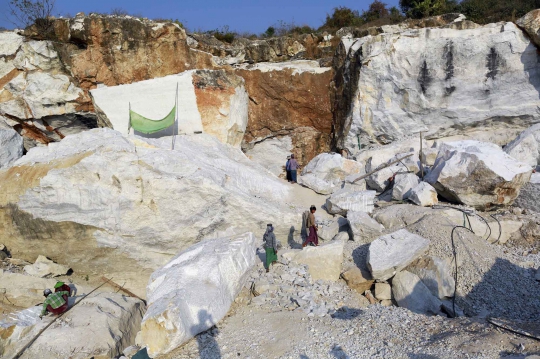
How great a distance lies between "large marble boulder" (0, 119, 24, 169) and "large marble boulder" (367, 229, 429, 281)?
835cm

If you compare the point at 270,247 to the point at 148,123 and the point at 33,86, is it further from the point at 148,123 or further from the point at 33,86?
the point at 33,86

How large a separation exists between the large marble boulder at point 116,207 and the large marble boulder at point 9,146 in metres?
2.15

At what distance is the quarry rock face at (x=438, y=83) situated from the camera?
9953 mm

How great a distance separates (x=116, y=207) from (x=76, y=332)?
8.50ft

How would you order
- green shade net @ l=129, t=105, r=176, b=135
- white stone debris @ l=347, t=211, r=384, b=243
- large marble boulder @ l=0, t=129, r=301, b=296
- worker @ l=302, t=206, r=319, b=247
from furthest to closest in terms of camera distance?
green shade net @ l=129, t=105, r=176, b=135, large marble boulder @ l=0, t=129, r=301, b=296, white stone debris @ l=347, t=211, r=384, b=243, worker @ l=302, t=206, r=319, b=247

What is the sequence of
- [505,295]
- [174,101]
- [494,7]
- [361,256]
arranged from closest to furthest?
[505,295], [361,256], [174,101], [494,7]

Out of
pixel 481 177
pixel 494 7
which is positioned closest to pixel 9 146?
pixel 481 177

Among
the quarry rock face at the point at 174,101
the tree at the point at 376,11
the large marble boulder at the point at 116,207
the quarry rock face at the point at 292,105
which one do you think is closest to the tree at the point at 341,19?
the tree at the point at 376,11

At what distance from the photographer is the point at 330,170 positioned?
10.0 metres

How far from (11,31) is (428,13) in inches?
552

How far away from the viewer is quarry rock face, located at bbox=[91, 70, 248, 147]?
9.95 meters

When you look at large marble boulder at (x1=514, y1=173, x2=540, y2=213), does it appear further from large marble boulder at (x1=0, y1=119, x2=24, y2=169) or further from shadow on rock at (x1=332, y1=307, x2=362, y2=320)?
large marble boulder at (x1=0, y1=119, x2=24, y2=169)

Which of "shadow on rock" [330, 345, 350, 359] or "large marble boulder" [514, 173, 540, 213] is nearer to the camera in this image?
"shadow on rock" [330, 345, 350, 359]

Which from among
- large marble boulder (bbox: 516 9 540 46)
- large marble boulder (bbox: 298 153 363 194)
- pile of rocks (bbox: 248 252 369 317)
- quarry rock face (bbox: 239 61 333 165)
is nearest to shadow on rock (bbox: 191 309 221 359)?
pile of rocks (bbox: 248 252 369 317)
